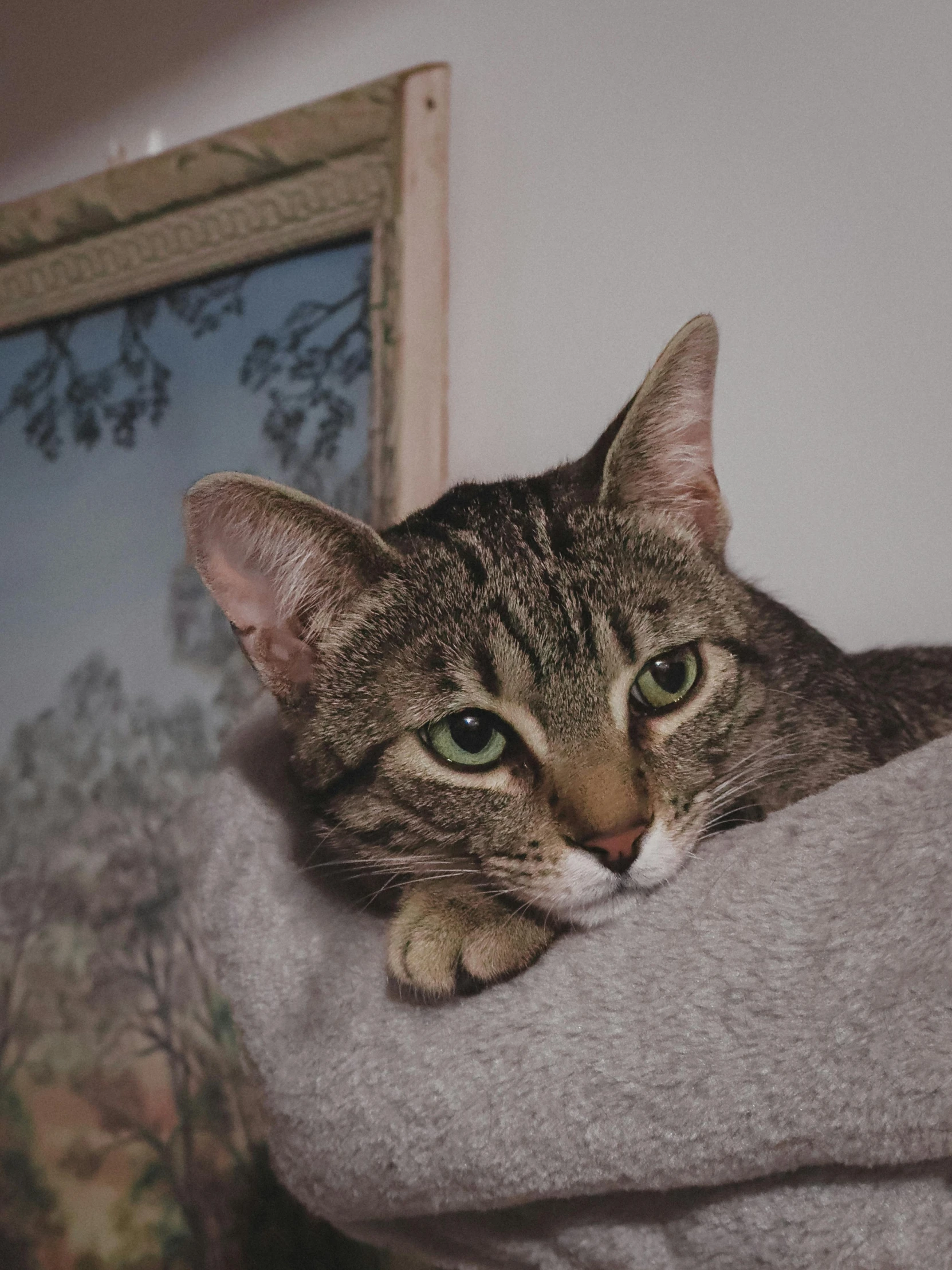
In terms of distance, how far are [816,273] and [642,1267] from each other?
2.94 feet

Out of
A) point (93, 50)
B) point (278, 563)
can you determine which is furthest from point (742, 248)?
point (93, 50)

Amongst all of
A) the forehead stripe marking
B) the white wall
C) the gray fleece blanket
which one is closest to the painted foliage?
the white wall

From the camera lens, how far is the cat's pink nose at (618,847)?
58 centimetres

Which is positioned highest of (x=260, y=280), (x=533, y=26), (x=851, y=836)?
(x=533, y=26)

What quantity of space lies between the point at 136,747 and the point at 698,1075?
99 centimetres

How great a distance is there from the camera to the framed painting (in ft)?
3.70

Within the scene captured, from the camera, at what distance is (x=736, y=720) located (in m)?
0.69

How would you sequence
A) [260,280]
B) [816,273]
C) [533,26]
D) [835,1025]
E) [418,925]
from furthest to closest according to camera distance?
1. [260,280]
2. [533,26]
3. [816,273]
4. [418,925]
5. [835,1025]

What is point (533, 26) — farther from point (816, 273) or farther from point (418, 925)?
point (418, 925)

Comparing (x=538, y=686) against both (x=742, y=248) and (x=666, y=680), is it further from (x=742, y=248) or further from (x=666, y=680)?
(x=742, y=248)

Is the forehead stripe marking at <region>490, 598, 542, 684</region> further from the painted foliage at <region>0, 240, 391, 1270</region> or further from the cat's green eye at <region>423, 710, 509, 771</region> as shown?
the painted foliage at <region>0, 240, 391, 1270</region>

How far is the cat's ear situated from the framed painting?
1.35ft

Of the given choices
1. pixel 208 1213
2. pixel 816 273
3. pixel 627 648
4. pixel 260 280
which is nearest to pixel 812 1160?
pixel 627 648

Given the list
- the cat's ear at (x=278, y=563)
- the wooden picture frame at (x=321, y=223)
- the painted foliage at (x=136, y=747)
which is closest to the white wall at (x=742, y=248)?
the wooden picture frame at (x=321, y=223)
